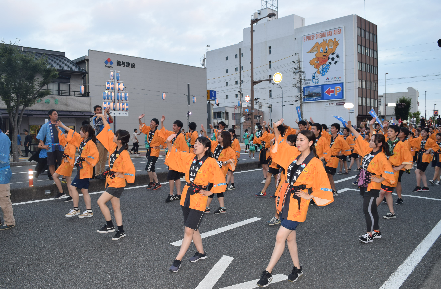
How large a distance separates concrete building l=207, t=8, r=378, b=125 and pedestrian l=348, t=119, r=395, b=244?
46229mm

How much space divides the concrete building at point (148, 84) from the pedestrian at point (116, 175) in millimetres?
25023

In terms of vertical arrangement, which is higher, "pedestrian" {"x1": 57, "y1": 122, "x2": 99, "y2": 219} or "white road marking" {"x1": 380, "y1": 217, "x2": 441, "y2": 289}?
"pedestrian" {"x1": 57, "y1": 122, "x2": 99, "y2": 219}

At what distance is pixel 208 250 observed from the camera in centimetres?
467

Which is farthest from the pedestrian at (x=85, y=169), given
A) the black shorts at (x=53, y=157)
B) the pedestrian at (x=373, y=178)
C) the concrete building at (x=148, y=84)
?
the concrete building at (x=148, y=84)

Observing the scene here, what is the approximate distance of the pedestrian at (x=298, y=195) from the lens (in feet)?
11.6

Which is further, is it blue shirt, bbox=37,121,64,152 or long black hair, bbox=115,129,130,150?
blue shirt, bbox=37,121,64,152

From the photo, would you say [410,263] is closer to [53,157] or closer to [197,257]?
[197,257]

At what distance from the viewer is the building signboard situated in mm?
54281

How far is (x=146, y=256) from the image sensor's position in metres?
4.39

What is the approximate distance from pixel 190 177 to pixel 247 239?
1741 millimetres

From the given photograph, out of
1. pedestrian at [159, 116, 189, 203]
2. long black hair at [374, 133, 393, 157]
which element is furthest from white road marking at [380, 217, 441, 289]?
pedestrian at [159, 116, 189, 203]

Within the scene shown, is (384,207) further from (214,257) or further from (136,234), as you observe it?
(136,234)

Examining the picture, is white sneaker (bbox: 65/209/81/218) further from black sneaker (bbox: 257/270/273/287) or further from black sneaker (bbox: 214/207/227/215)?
black sneaker (bbox: 257/270/273/287)

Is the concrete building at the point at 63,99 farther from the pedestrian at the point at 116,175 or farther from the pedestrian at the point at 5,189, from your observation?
the pedestrian at the point at 116,175
